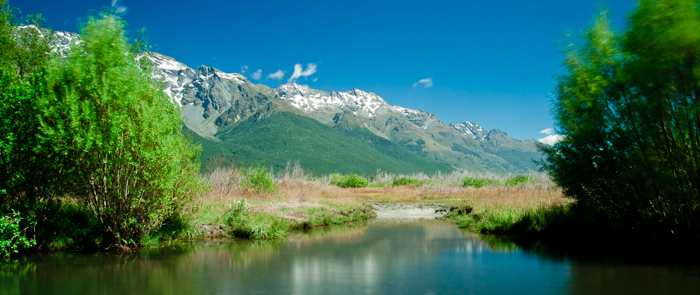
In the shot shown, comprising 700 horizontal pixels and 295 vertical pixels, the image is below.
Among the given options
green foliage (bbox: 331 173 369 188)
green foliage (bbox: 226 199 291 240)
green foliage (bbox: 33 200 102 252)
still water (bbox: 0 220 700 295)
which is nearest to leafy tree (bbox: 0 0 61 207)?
green foliage (bbox: 33 200 102 252)

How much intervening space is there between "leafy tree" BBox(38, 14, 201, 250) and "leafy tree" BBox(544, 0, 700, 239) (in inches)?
558

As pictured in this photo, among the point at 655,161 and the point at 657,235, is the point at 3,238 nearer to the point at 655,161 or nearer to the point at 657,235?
the point at 655,161

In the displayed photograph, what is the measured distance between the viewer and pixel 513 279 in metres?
9.85

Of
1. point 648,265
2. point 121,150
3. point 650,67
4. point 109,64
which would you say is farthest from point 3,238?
point 650,67

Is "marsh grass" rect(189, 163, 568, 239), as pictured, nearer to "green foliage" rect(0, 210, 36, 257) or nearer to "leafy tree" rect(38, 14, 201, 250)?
"leafy tree" rect(38, 14, 201, 250)

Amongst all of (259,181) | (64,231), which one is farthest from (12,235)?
(259,181)

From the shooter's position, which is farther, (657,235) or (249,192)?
(249,192)

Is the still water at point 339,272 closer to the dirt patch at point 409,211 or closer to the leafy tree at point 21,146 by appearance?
the leafy tree at point 21,146

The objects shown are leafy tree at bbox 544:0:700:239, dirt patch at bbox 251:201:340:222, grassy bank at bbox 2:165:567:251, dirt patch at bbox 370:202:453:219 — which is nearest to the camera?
leafy tree at bbox 544:0:700:239

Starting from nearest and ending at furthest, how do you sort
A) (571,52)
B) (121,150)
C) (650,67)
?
(650,67), (121,150), (571,52)

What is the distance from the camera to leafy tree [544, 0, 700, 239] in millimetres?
10312

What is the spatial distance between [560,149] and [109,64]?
1602 cm

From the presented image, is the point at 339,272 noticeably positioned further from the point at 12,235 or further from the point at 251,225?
the point at 12,235

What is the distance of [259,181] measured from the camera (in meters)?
28.7
